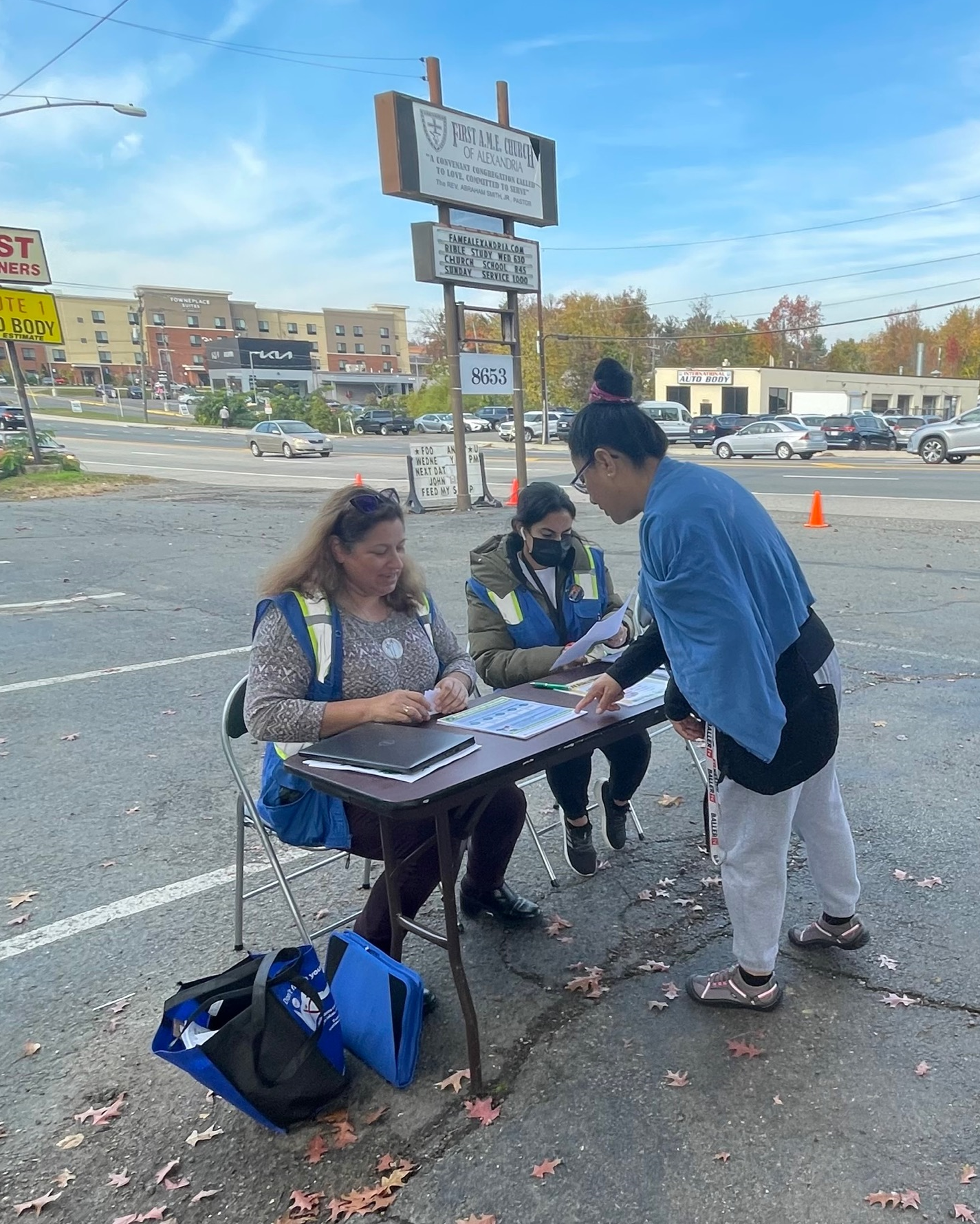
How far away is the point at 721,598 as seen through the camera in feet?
7.23

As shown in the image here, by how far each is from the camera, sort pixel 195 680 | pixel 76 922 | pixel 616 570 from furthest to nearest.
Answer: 1. pixel 616 570
2. pixel 195 680
3. pixel 76 922

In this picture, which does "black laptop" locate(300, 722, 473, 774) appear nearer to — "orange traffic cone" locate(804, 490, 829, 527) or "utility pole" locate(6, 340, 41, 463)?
"orange traffic cone" locate(804, 490, 829, 527)

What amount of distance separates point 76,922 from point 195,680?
313cm

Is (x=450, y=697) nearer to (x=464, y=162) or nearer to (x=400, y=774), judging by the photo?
(x=400, y=774)

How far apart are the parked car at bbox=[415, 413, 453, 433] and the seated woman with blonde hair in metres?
52.8

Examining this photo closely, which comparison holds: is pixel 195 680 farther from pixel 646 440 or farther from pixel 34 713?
pixel 646 440

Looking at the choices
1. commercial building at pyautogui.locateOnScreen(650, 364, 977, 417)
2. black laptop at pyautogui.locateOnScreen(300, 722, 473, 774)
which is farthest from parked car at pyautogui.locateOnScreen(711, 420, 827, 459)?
black laptop at pyautogui.locateOnScreen(300, 722, 473, 774)

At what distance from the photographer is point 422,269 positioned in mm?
14016

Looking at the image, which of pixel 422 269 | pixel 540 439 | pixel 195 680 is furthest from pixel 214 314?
pixel 195 680

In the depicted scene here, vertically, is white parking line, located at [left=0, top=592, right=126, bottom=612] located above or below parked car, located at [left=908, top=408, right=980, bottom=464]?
above

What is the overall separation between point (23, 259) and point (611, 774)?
23.1 metres

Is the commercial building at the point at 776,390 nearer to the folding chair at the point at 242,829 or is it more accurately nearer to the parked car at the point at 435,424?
the parked car at the point at 435,424

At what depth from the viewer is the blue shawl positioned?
2.22 meters

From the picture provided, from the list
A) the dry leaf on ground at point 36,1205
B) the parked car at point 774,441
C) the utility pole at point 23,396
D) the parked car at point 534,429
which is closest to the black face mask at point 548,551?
the dry leaf on ground at point 36,1205
